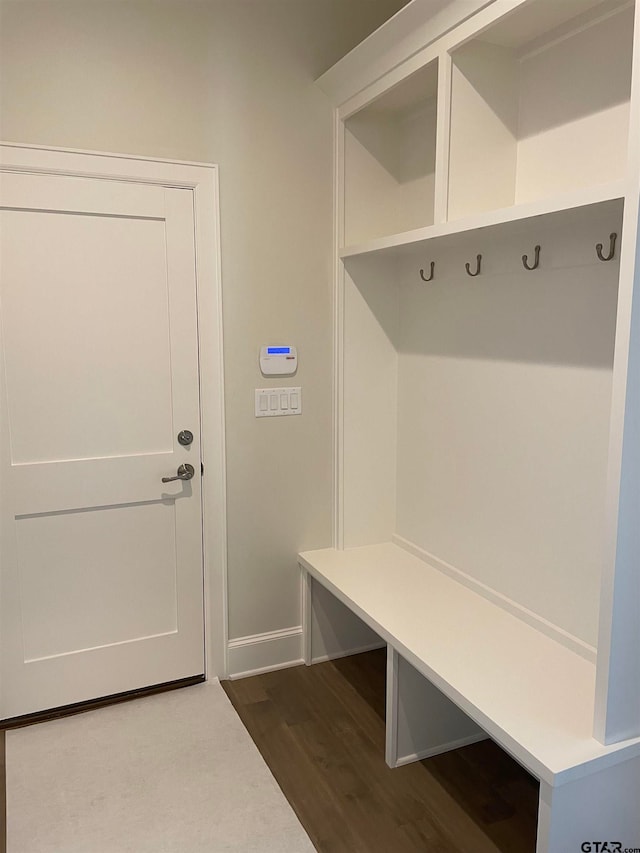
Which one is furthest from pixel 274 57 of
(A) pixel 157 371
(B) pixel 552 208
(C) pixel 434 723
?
(C) pixel 434 723

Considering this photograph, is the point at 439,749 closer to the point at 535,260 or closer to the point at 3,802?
the point at 3,802

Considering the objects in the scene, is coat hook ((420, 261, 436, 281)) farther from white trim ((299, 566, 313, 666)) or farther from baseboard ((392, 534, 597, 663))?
white trim ((299, 566, 313, 666))

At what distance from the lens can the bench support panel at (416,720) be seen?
7.18 ft

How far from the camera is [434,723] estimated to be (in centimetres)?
229

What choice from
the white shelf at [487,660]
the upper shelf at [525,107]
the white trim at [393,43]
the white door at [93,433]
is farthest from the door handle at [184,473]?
the white trim at [393,43]

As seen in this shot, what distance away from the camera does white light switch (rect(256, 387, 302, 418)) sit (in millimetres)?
2695

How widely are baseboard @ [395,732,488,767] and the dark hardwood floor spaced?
2 cm

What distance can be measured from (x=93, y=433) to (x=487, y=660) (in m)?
1.58

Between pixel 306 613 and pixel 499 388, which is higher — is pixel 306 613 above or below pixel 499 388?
below

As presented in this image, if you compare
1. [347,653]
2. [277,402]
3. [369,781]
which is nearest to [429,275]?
[277,402]

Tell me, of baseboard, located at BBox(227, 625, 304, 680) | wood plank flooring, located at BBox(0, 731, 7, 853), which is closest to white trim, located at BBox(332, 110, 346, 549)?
baseboard, located at BBox(227, 625, 304, 680)

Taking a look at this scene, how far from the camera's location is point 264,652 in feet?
9.34

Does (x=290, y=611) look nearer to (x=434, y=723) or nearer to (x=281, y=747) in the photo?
(x=281, y=747)

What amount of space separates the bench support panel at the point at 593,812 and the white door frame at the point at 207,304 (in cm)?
152
